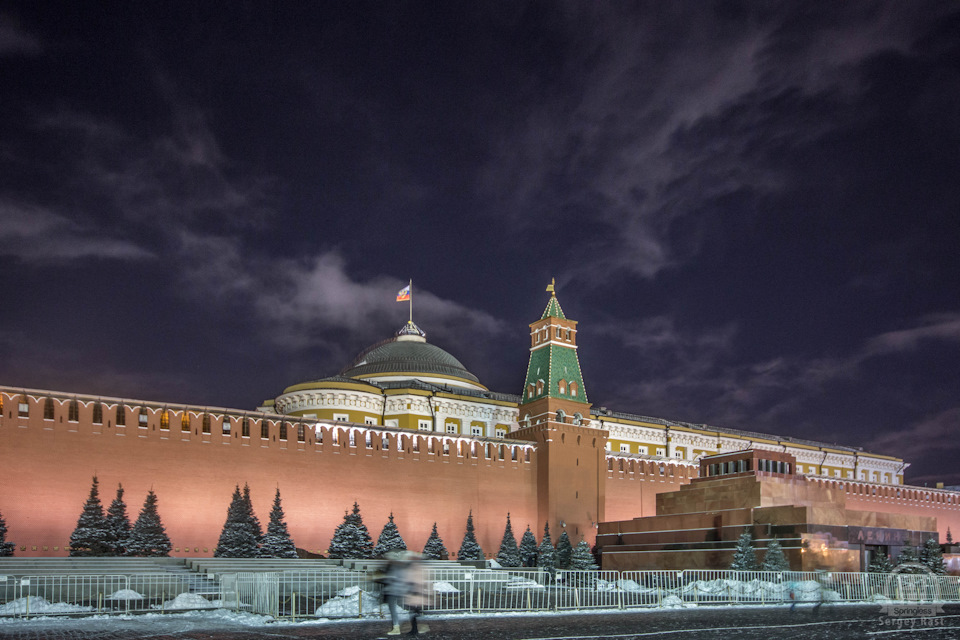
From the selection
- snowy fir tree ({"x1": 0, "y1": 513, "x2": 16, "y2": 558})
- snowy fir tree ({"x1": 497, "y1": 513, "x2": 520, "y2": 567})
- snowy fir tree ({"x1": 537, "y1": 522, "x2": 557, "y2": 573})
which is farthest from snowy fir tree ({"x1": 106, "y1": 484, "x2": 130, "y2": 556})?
snowy fir tree ({"x1": 537, "y1": 522, "x2": 557, "y2": 573})

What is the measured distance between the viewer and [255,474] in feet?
91.6

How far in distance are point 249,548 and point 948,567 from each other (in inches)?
895

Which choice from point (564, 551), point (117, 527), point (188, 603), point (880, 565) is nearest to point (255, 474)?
point (117, 527)

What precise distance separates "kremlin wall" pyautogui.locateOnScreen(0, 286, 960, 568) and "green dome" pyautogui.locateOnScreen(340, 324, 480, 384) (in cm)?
11

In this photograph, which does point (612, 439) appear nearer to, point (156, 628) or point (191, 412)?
point (191, 412)

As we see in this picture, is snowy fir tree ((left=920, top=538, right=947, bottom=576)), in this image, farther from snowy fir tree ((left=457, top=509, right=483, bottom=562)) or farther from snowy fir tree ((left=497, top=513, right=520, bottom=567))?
snowy fir tree ((left=457, top=509, right=483, bottom=562))

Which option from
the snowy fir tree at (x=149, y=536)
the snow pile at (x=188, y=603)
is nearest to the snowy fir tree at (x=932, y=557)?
the snow pile at (x=188, y=603)

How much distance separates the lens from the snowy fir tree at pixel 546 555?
97.8ft

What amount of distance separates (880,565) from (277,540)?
16.9m

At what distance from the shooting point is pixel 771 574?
22.2m

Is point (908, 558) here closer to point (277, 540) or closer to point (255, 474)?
point (277, 540)

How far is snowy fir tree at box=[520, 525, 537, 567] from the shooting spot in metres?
30.4

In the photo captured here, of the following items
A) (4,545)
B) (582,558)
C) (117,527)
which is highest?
(117,527)

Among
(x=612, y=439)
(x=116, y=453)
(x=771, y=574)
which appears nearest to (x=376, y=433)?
(x=116, y=453)
